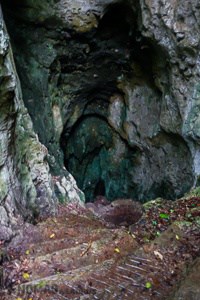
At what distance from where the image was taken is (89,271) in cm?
314

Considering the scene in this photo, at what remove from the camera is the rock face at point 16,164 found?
15.0 ft

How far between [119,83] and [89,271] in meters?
9.50

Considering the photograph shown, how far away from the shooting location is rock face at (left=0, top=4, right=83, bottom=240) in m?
4.58

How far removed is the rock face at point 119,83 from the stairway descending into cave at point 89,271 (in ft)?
14.5

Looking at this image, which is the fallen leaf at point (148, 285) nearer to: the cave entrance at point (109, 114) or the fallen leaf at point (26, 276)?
the fallen leaf at point (26, 276)

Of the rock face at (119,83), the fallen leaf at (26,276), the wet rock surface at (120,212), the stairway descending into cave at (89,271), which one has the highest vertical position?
the rock face at (119,83)

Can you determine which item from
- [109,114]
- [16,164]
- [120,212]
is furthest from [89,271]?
[109,114]

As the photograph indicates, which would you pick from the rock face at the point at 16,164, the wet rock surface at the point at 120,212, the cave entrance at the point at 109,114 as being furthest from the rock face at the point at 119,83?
the rock face at the point at 16,164

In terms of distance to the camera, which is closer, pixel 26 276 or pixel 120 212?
pixel 26 276

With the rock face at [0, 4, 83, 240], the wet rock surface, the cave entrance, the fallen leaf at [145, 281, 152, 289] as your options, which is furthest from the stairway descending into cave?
the cave entrance

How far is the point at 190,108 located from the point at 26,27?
5.11 meters

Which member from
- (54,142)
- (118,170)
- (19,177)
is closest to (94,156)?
(118,170)

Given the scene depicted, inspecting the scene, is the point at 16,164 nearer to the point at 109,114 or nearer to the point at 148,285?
the point at 148,285

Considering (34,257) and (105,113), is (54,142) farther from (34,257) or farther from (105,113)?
(34,257)
